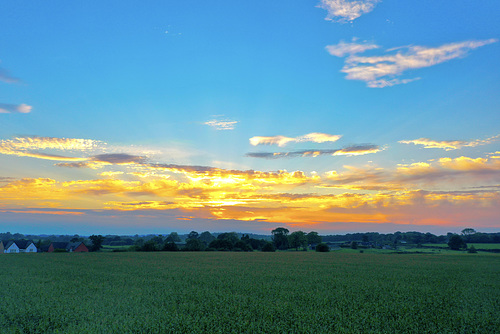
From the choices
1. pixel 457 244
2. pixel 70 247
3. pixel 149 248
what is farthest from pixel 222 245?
pixel 457 244

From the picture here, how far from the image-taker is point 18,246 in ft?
368

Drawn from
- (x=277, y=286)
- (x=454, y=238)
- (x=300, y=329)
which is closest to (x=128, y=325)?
(x=300, y=329)

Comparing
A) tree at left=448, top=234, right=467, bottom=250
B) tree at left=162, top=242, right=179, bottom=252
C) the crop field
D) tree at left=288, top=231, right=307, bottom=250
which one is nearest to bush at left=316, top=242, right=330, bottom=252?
tree at left=288, top=231, right=307, bottom=250

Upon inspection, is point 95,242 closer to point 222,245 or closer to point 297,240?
point 222,245

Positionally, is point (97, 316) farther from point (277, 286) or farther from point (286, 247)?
point (286, 247)

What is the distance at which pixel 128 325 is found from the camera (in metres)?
18.1

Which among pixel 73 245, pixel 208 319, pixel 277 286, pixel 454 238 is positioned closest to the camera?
pixel 208 319

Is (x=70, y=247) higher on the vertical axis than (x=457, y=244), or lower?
higher

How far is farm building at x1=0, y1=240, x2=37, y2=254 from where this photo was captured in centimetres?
10899

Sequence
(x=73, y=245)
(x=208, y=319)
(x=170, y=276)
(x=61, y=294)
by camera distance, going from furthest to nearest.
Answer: (x=73, y=245)
(x=170, y=276)
(x=61, y=294)
(x=208, y=319)

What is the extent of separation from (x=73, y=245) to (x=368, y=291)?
120 metres

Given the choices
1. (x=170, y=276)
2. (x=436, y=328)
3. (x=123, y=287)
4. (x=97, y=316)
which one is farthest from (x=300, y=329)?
(x=170, y=276)

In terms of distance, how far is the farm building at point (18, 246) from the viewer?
109m

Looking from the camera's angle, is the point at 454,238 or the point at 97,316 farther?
the point at 454,238
